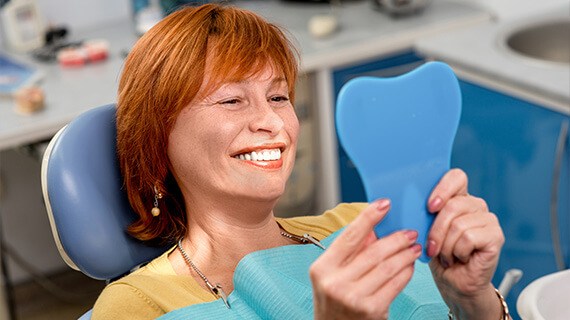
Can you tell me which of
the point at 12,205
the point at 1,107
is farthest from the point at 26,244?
the point at 1,107

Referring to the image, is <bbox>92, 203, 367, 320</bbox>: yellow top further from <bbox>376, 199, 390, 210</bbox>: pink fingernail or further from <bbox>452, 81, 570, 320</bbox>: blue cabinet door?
<bbox>452, 81, 570, 320</bbox>: blue cabinet door

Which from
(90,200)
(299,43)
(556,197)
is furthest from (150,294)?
(556,197)

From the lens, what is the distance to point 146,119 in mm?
1709

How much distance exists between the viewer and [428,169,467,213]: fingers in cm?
150

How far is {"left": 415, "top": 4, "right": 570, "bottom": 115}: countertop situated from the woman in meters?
1.10

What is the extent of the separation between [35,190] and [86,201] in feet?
6.49

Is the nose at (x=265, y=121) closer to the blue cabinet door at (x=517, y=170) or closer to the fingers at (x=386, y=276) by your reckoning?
the fingers at (x=386, y=276)

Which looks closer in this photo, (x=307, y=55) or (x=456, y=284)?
(x=456, y=284)

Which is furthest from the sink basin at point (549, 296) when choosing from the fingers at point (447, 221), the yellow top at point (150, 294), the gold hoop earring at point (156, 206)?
the gold hoop earring at point (156, 206)

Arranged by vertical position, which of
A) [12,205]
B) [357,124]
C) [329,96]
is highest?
[357,124]

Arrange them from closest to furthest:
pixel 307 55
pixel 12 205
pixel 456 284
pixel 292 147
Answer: pixel 456 284 → pixel 292 147 → pixel 307 55 → pixel 12 205

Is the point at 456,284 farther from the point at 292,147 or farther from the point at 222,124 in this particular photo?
the point at 222,124

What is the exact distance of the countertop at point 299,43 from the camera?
2.83 metres

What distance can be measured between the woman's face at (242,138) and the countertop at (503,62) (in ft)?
3.82
